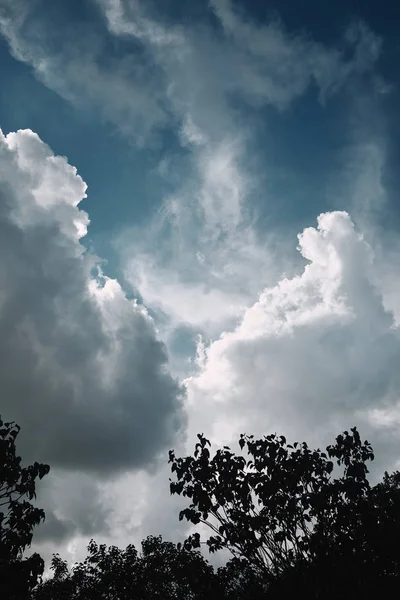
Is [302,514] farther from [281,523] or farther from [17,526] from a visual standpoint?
[17,526]

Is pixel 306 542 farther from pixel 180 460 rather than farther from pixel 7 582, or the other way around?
pixel 7 582

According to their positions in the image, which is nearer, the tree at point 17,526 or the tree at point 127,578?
the tree at point 17,526

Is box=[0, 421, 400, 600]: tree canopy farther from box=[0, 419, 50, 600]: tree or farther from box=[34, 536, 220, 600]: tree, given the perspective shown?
box=[34, 536, 220, 600]: tree

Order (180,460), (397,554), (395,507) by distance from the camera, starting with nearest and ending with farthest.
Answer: (397,554) < (395,507) < (180,460)

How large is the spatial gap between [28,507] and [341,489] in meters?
9.94

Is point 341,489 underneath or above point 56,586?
underneath

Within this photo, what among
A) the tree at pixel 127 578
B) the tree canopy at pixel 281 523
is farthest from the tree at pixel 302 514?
the tree at pixel 127 578

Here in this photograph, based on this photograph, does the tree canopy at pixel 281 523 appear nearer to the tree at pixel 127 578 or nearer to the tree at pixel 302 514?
the tree at pixel 302 514

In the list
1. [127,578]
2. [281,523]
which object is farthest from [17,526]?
[127,578]

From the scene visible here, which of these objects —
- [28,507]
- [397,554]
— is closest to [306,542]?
[397,554]

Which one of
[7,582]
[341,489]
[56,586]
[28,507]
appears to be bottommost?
[341,489]

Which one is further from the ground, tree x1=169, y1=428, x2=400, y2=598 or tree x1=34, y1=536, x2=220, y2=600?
tree x1=34, y1=536, x2=220, y2=600

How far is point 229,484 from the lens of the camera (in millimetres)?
12453

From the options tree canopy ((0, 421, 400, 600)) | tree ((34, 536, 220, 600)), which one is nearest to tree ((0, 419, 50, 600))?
tree canopy ((0, 421, 400, 600))
